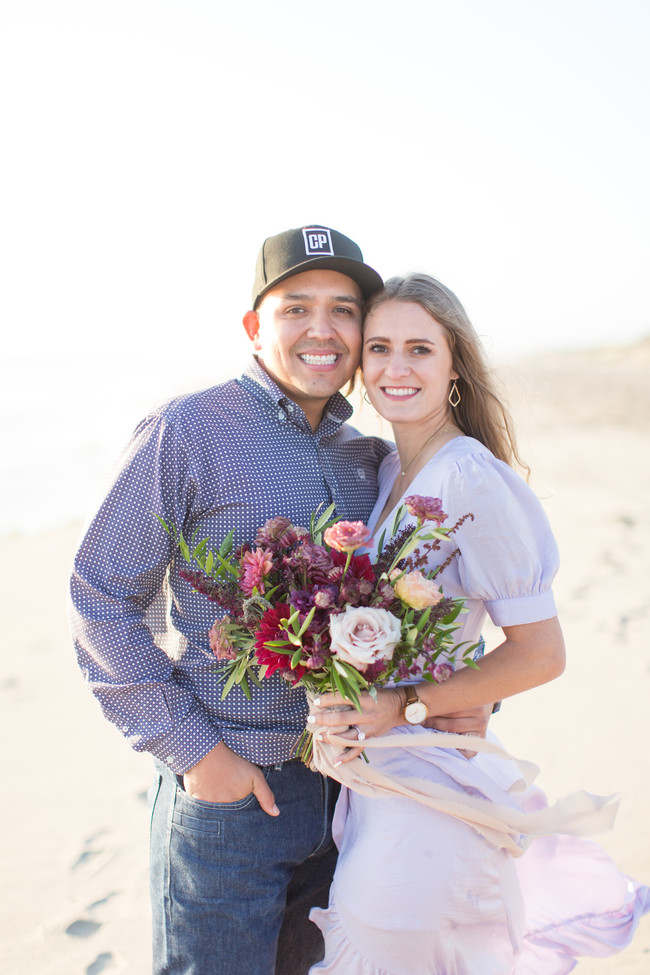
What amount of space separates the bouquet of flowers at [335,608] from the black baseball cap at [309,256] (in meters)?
1.18

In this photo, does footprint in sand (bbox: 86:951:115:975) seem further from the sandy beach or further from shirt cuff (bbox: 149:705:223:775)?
shirt cuff (bbox: 149:705:223:775)

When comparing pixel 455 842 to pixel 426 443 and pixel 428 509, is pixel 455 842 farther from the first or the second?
pixel 426 443

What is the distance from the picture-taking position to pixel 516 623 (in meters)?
2.47

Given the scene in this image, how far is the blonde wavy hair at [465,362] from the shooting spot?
3.01 meters

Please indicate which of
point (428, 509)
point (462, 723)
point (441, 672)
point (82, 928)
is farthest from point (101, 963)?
point (428, 509)

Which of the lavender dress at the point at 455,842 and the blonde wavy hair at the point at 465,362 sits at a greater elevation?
the blonde wavy hair at the point at 465,362

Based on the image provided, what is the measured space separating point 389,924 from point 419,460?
161 centimetres

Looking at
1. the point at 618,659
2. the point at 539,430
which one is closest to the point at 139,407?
the point at 539,430

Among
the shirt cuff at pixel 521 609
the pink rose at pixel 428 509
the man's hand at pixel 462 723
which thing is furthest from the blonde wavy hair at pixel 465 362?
the pink rose at pixel 428 509

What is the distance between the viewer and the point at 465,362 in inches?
122

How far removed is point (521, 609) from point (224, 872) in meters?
1.34

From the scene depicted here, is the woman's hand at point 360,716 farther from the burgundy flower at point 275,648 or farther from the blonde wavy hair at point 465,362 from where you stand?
the blonde wavy hair at point 465,362

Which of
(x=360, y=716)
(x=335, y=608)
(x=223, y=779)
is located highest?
(x=335, y=608)

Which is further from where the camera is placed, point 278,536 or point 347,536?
point 278,536
